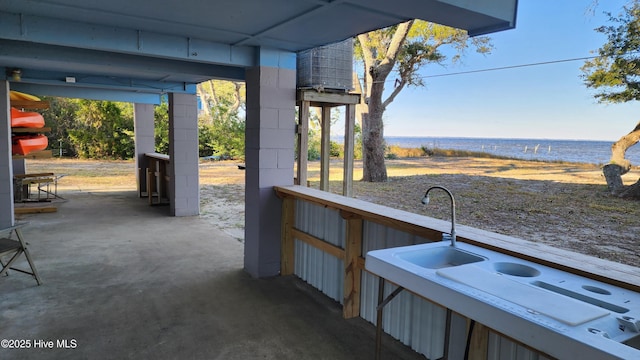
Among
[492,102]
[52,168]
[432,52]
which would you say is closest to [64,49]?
[432,52]

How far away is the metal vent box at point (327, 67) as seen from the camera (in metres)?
4.96

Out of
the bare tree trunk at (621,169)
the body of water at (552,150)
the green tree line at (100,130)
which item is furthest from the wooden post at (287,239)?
the green tree line at (100,130)

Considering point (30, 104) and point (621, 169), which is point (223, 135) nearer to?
point (30, 104)

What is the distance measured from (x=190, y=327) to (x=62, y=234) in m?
4.26

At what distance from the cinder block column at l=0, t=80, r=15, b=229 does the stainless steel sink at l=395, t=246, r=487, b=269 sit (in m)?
6.87

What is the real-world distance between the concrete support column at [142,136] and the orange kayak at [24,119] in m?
2.22

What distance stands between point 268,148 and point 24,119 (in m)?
6.65

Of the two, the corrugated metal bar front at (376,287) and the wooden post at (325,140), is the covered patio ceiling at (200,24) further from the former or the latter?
the corrugated metal bar front at (376,287)

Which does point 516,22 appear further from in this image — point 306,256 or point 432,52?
point 432,52

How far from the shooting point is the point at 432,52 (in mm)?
12242

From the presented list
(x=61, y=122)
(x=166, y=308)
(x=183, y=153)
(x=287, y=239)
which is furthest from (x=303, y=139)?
(x=61, y=122)

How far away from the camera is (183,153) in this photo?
25.7ft

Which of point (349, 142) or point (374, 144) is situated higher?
point (349, 142)

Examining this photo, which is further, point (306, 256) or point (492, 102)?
point (492, 102)
